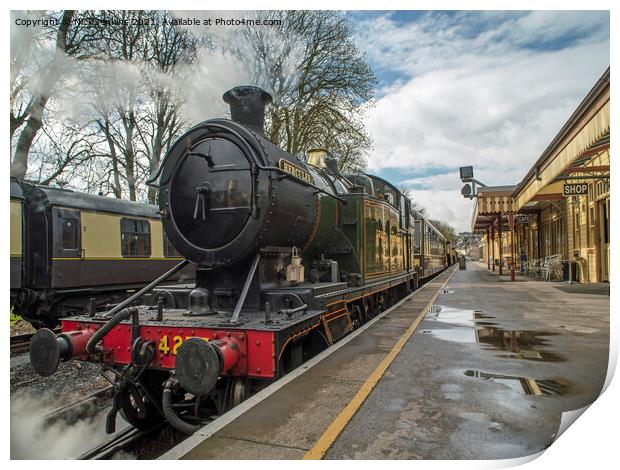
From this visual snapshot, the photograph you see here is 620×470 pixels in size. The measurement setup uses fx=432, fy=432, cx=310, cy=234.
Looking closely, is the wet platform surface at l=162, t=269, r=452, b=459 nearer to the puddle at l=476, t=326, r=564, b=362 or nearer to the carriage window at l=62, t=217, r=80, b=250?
the puddle at l=476, t=326, r=564, b=362

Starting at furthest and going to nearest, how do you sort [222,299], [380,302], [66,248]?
[66,248]
[380,302]
[222,299]

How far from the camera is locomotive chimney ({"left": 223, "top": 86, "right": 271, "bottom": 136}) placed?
4871mm

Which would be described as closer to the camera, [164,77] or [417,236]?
[164,77]

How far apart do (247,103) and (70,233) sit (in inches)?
256

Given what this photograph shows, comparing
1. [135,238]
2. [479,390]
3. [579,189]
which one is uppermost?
[579,189]

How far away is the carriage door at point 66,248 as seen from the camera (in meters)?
8.98

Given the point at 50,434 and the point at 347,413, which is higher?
the point at 347,413

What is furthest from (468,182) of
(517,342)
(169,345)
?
(169,345)

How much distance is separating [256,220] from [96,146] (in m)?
4.23

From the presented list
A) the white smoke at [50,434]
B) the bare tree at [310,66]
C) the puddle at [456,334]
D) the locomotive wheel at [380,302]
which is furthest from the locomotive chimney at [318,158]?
the white smoke at [50,434]

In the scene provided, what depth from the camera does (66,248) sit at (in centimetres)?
922

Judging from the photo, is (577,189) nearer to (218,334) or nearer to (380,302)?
(380,302)

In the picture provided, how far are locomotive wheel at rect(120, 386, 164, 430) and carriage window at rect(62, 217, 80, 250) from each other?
6093 millimetres

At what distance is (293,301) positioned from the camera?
449 centimetres
